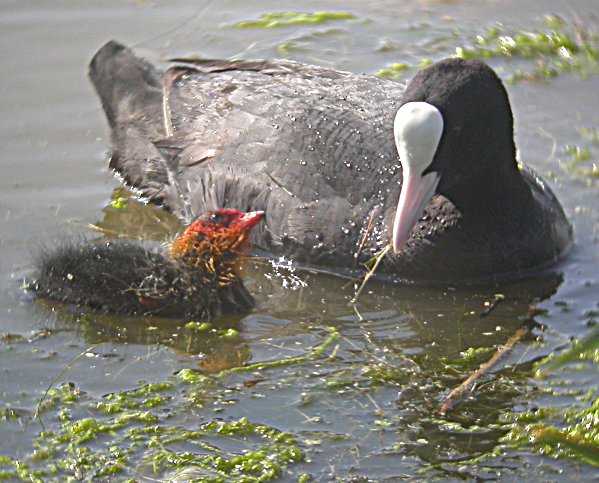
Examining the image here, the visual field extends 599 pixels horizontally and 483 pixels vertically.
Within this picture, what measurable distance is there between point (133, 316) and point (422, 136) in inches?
58.3

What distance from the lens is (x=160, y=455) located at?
15.6 ft

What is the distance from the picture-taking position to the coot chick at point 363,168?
5.70 m

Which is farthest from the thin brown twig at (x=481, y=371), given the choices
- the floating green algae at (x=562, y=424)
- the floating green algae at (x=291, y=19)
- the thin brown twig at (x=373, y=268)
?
the floating green algae at (x=291, y=19)

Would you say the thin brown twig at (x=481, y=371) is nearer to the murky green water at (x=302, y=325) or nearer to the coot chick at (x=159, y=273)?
the murky green water at (x=302, y=325)

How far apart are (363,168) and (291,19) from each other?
2.70m

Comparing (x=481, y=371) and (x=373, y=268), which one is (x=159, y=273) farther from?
(x=481, y=371)

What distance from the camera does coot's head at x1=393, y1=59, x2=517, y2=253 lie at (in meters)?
5.58

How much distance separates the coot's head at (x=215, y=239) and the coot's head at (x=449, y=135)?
681mm

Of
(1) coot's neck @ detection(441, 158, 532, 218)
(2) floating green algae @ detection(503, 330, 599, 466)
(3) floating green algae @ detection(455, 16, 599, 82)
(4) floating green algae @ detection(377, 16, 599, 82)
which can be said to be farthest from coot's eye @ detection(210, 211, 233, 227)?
(3) floating green algae @ detection(455, 16, 599, 82)

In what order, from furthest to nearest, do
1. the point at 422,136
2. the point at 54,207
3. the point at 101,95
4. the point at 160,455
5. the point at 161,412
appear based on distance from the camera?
1. the point at 101,95
2. the point at 54,207
3. the point at 422,136
4. the point at 161,412
5. the point at 160,455

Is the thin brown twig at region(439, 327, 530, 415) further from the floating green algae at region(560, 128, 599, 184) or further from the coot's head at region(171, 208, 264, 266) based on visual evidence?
the floating green algae at region(560, 128, 599, 184)

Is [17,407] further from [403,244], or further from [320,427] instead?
[403,244]

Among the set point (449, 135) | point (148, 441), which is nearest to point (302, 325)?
point (449, 135)

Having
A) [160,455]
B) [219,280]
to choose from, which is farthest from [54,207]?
[160,455]
